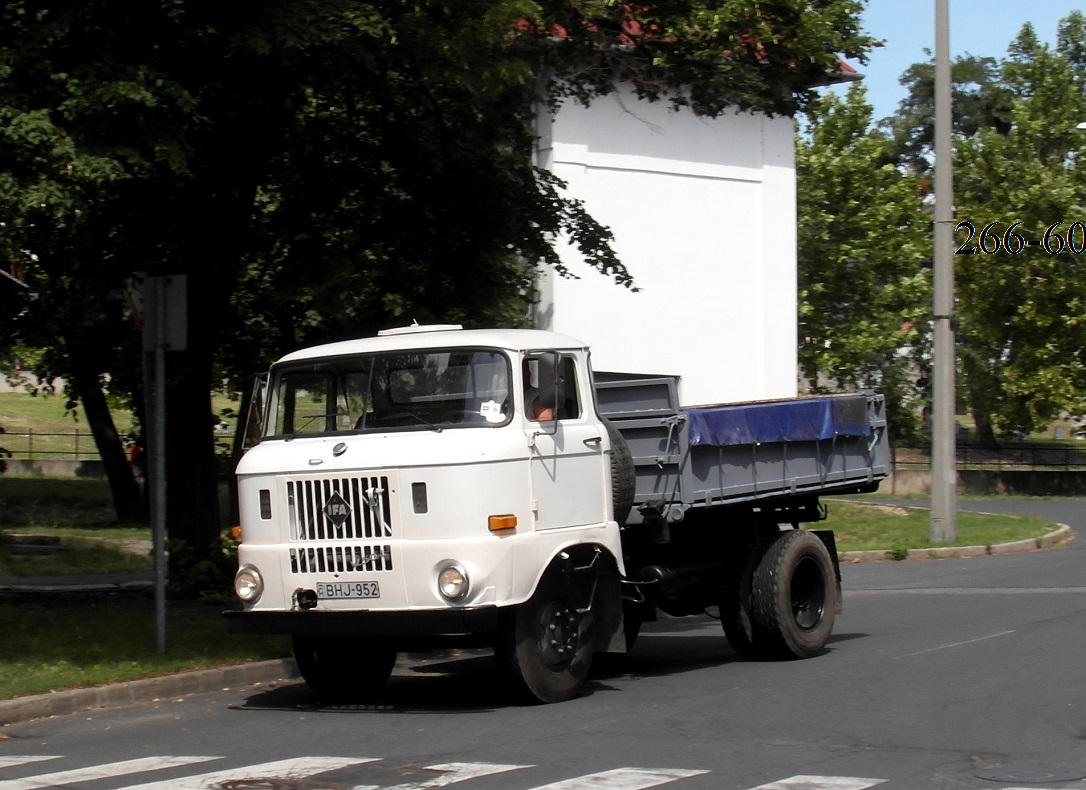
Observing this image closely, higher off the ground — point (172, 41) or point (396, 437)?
point (172, 41)

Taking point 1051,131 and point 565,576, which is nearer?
point 565,576

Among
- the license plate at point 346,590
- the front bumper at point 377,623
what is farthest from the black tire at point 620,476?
the license plate at point 346,590

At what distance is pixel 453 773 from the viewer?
7613mm

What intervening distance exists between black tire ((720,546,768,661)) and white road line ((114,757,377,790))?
14.7ft

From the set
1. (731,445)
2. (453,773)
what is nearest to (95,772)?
(453,773)

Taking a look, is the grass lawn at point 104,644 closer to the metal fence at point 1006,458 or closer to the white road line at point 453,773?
the white road line at point 453,773

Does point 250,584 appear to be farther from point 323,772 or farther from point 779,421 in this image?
point 779,421

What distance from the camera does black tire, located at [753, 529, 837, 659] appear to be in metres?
11.7

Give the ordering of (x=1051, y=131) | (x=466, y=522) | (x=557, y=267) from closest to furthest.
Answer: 1. (x=466, y=522)
2. (x=557, y=267)
3. (x=1051, y=131)

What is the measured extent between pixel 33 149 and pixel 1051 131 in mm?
41497

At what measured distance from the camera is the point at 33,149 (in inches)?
409

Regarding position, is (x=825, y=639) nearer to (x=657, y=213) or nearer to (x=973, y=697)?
(x=973, y=697)

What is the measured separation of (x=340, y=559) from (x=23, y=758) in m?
2.22

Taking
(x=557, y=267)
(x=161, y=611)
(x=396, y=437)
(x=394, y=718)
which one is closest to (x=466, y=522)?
(x=396, y=437)
